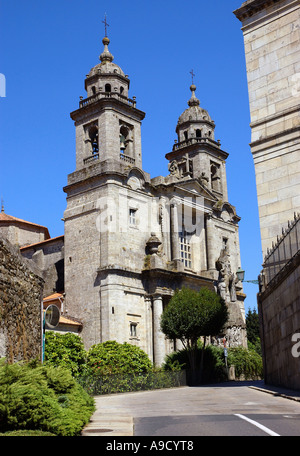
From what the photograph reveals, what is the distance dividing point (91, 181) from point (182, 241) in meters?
9.52

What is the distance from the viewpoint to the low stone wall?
16.4 metres

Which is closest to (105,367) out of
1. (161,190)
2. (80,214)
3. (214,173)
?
(80,214)

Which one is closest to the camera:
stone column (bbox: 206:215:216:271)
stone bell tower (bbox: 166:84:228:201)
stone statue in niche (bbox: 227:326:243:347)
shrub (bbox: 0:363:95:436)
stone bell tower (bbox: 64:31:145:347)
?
shrub (bbox: 0:363:95:436)

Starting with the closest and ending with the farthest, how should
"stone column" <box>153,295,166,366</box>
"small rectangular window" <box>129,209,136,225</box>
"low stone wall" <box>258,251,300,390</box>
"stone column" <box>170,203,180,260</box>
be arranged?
"low stone wall" <box>258,251,300,390</box> → "stone column" <box>153,295,166,366</box> → "small rectangular window" <box>129,209,136,225</box> → "stone column" <box>170,203,180,260</box>

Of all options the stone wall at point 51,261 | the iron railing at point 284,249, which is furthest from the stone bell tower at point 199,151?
the iron railing at point 284,249

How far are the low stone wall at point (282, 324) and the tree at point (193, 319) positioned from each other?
9.35 m

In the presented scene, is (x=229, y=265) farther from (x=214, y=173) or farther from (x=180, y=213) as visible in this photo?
(x=214, y=173)

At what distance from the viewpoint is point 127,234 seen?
3962 centimetres

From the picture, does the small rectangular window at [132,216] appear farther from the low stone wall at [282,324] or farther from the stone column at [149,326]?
the low stone wall at [282,324]

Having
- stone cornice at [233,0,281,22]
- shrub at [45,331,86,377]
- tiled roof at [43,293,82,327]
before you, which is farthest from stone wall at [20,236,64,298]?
stone cornice at [233,0,281,22]

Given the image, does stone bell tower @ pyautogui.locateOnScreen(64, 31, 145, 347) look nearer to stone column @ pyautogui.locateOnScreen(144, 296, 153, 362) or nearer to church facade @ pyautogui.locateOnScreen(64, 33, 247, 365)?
church facade @ pyautogui.locateOnScreen(64, 33, 247, 365)

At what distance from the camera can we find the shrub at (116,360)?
98.0 ft

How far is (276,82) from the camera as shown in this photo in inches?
755

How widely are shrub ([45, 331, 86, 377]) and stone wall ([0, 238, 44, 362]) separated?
15518 millimetres
